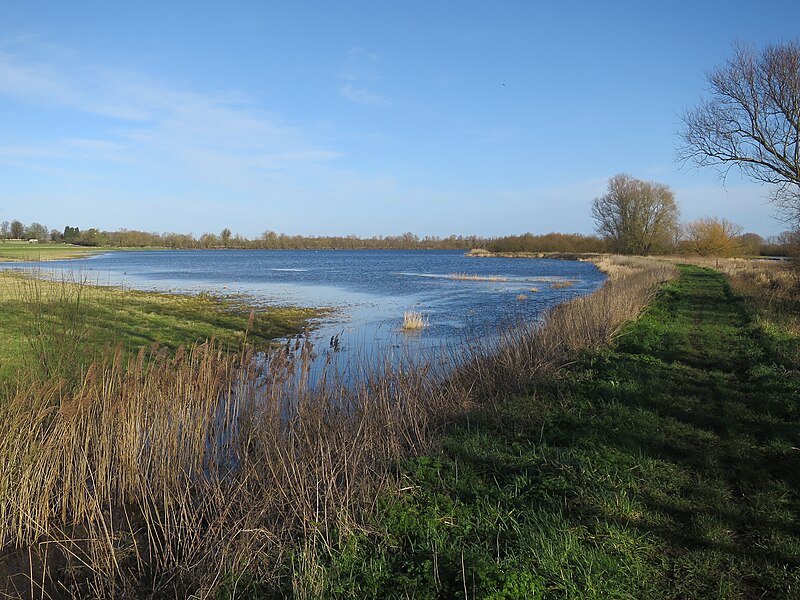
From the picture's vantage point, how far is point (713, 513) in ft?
14.2

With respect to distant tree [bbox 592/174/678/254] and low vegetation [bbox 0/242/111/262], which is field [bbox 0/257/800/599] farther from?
distant tree [bbox 592/174/678/254]

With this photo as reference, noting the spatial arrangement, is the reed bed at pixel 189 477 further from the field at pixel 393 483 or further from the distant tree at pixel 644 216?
the distant tree at pixel 644 216

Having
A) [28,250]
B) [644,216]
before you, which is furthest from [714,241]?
[28,250]

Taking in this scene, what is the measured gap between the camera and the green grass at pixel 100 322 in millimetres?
6573

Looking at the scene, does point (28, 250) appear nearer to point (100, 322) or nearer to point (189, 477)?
point (100, 322)

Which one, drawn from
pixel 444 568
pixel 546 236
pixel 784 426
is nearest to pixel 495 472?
pixel 444 568

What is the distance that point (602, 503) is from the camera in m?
4.51

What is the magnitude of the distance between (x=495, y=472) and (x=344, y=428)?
171 centimetres

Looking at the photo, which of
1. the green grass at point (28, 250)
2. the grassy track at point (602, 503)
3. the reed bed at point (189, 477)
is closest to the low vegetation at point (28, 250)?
the green grass at point (28, 250)

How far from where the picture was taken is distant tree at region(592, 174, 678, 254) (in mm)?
68750

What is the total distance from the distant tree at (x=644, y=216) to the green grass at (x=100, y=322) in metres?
57.4

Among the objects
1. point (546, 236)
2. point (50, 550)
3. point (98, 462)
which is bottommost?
point (50, 550)

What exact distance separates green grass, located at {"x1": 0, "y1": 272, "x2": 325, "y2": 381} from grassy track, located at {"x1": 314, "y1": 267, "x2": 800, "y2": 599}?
13.2 ft

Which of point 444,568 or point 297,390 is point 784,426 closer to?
point 444,568
